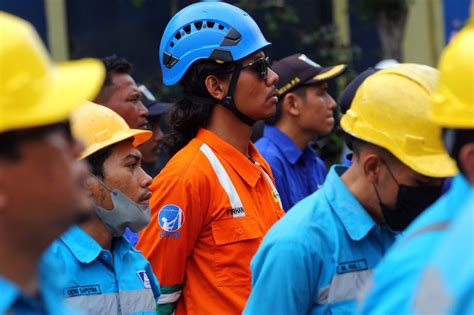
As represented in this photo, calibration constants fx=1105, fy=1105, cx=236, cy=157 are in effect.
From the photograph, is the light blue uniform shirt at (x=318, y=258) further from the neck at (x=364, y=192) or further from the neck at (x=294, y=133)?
the neck at (x=294, y=133)

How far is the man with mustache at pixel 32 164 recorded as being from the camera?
266cm

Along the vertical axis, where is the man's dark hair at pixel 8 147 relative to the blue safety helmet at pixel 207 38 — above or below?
above

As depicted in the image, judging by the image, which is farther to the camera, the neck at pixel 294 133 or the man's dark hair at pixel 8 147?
the neck at pixel 294 133

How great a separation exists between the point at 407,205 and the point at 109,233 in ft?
4.71

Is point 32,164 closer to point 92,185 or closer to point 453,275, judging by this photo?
point 453,275

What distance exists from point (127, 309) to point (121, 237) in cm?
36

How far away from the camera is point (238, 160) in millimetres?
5543

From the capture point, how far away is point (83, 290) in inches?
183

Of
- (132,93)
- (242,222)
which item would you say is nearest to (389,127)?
(242,222)

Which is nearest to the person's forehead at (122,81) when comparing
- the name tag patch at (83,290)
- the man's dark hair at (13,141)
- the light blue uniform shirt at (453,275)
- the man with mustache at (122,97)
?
the man with mustache at (122,97)

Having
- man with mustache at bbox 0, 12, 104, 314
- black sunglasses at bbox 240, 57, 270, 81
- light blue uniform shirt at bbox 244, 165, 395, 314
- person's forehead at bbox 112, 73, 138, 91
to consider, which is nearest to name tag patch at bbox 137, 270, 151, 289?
light blue uniform shirt at bbox 244, 165, 395, 314

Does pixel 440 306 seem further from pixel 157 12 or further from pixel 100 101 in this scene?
pixel 157 12

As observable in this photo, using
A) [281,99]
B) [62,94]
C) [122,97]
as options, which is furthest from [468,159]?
[281,99]

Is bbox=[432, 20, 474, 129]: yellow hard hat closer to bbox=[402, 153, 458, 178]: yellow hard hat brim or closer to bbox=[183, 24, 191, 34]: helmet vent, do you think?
bbox=[402, 153, 458, 178]: yellow hard hat brim
